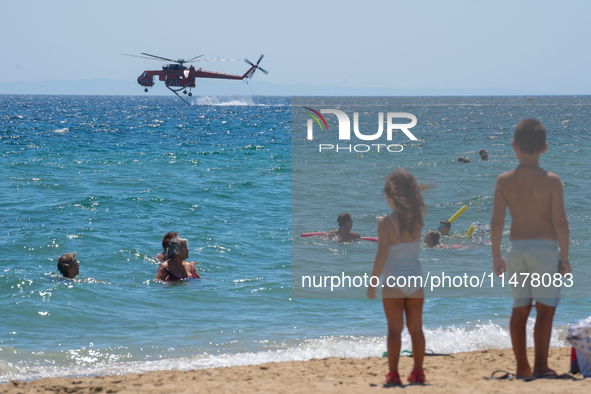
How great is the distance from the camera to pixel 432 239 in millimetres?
12750

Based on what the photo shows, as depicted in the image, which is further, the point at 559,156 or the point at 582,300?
the point at 559,156

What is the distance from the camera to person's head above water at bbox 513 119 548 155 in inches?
163

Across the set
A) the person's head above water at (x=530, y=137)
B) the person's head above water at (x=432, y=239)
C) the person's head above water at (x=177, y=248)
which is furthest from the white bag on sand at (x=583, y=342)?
the person's head above water at (x=432, y=239)

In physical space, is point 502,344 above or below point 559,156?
below

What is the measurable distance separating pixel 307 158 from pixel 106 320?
23.6 meters

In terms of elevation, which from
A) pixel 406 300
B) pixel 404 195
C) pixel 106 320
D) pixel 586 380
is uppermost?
pixel 404 195

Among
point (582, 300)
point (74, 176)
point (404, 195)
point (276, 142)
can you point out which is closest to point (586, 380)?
point (404, 195)

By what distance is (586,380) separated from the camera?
4359mm

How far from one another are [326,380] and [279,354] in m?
1.73

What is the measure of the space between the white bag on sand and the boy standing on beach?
1.53 ft

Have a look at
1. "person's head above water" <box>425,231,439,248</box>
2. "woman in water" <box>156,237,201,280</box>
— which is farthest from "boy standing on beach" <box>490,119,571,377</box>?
"person's head above water" <box>425,231,439,248</box>

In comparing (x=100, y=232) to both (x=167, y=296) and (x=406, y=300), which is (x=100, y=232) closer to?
(x=167, y=296)

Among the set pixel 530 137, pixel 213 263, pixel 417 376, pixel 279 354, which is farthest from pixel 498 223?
pixel 213 263

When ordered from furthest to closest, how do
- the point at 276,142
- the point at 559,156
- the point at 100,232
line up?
1. the point at 276,142
2. the point at 559,156
3. the point at 100,232
